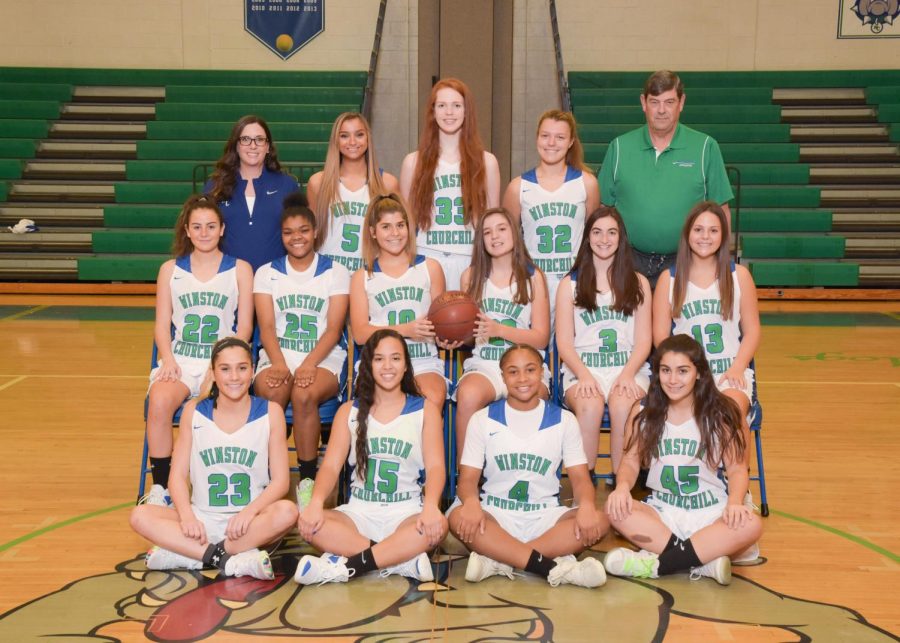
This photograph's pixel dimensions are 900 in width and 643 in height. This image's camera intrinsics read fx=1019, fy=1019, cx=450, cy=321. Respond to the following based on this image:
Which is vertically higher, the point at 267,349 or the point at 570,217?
the point at 570,217

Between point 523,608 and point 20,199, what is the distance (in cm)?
925

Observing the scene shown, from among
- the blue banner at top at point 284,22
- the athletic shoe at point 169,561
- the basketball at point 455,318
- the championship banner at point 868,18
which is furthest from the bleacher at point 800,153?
the athletic shoe at point 169,561

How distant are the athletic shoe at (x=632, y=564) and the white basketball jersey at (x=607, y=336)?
80 cm

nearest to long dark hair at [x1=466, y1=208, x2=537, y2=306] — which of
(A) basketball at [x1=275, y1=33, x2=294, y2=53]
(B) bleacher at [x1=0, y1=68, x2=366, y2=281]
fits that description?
(B) bleacher at [x1=0, y1=68, x2=366, y2=281]

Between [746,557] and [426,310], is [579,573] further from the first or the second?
[426,310]

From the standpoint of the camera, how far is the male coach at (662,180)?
13.1 feet

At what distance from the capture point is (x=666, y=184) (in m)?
4.00

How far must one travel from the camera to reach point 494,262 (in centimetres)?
388

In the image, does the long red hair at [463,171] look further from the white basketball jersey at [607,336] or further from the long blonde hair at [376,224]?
the white basketball jersey at [607,336]

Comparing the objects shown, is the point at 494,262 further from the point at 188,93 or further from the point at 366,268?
the point at 188,93

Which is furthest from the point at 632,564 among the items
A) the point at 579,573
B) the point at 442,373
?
the point at 442,373

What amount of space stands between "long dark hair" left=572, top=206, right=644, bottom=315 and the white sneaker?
147 centimetres

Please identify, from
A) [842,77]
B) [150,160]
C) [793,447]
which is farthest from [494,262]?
[842,77]

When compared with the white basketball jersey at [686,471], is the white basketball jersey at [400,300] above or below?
above
